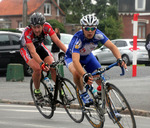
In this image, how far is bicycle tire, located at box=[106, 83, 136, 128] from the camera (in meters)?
6.42

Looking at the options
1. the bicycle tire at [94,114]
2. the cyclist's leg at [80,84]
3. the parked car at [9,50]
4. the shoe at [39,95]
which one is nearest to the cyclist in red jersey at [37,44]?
the shoe at [39,95]

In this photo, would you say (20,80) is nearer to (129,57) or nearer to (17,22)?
(129,57)

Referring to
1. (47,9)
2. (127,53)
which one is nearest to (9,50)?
(127,53)

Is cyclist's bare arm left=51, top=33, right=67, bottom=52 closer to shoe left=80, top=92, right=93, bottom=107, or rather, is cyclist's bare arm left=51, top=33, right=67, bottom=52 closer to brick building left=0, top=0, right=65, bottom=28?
shoe left=80, top=92, right=93, bottom=107

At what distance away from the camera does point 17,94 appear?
42.2 feet

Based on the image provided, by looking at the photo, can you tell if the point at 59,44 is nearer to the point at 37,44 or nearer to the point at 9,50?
the point at 37,44

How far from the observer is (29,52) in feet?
30.1

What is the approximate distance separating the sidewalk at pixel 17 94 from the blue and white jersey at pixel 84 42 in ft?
7.57

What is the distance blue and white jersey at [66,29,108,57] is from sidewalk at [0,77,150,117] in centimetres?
231

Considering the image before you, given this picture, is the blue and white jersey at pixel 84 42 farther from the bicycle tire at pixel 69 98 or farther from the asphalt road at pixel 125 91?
the asphalt road at pixel 125 91

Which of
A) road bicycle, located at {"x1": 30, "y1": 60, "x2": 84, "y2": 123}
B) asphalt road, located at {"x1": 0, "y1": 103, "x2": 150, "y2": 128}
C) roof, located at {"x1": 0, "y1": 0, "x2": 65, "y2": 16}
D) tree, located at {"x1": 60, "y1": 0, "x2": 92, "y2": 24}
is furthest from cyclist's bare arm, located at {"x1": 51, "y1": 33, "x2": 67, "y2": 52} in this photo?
tree, located at {"x1": 60, "y1": 0, "x2": 92, "y2": 24}

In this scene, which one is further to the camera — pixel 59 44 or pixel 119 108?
pixel 59 44

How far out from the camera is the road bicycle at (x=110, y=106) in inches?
255

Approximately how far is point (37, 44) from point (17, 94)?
403 centimetres
